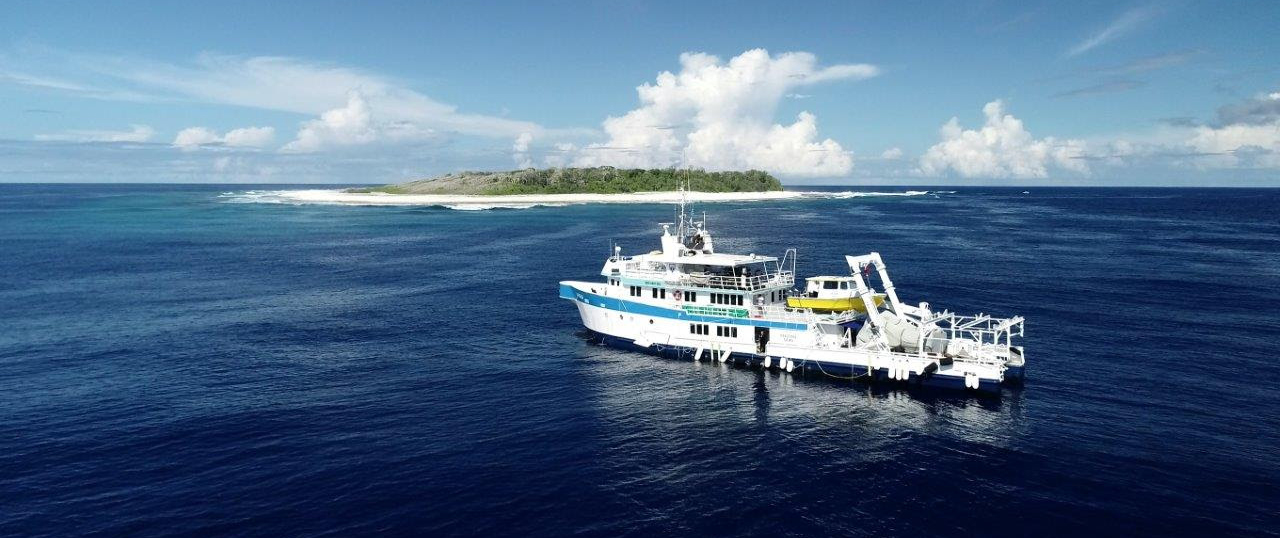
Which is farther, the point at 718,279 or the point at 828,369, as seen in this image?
the point at 718,279

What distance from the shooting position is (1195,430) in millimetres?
40062

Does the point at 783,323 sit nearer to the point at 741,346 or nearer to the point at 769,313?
the point at 769,313

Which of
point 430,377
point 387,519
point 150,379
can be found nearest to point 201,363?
point 150,379

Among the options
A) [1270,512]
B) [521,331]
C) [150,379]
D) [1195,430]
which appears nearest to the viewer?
[1270,512]

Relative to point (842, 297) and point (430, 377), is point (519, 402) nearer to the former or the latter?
point (430, 377)

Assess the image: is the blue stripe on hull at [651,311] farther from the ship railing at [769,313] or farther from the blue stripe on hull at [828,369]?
the blue stripe on hull at [828,369]

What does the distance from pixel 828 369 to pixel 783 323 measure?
4824mm

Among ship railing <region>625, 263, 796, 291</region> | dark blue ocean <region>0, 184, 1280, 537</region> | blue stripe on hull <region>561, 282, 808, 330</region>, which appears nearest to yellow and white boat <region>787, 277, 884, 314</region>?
ship railing <region>625, 263, 796, 291</region>

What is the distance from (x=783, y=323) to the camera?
5347 cm

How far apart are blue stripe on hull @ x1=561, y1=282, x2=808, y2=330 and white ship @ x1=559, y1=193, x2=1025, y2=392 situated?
9 cm

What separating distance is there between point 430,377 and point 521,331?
50.5ft

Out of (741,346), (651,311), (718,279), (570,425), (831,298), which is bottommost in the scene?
(570,425)

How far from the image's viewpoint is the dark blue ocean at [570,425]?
3175 centimetres

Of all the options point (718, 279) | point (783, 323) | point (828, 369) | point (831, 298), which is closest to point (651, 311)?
point (718, 279)
